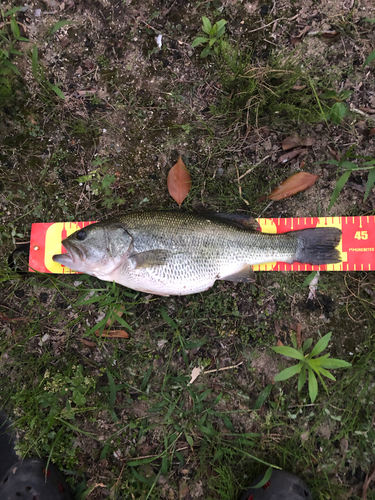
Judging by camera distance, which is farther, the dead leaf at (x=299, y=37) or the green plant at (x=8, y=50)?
the dead leaf at (x=299, y=37)

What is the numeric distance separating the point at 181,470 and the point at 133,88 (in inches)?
190

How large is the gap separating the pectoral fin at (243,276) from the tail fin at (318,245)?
0.56 metres

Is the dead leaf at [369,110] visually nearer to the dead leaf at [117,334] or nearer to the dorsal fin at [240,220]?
the dorsal fin at [240,220]

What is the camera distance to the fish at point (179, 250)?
315 centimetres

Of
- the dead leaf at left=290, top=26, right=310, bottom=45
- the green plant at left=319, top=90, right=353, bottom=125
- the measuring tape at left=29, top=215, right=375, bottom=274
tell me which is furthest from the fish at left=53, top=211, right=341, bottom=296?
the dead leaf at left=290, top=26, right=310, bottom=45

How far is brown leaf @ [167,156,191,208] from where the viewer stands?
3598 mm

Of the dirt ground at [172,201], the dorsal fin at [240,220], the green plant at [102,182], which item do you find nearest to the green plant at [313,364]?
the dirt ground at [172,201]

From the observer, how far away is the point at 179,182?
361 centimetres

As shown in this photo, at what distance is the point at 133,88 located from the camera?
378 centimetres

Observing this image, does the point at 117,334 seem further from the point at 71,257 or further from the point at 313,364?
the point at 313,364

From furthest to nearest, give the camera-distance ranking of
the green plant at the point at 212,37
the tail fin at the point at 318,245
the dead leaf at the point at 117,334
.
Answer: the dead leaf at the point at 117,334
the green plant at the point at 212,37
the tail fin at the point at 318,245

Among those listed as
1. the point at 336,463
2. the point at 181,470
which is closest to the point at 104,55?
the point at 181,470

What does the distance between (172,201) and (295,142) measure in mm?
1723

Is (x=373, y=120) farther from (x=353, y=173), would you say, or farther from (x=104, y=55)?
(x=104, y=55)
